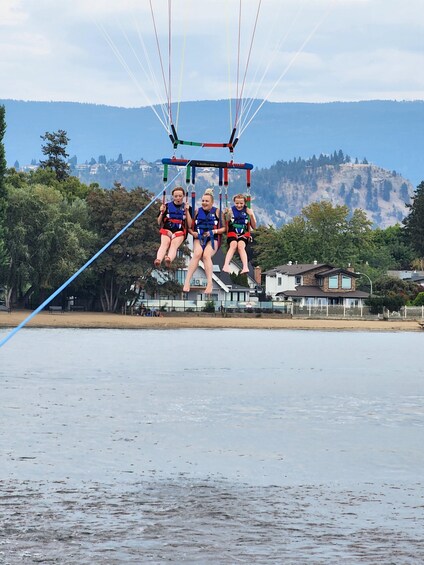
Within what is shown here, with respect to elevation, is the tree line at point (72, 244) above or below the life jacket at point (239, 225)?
above

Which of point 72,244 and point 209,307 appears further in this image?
point 209,307

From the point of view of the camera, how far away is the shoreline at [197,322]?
17400 cm

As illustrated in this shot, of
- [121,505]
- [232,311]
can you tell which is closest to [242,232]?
[121,505]

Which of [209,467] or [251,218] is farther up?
[251,218]

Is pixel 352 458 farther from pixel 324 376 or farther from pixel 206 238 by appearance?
pixel 324 376

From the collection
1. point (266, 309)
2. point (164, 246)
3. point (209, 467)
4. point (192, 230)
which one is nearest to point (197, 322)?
point (266, 309)

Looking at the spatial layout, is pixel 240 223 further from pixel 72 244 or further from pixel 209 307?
pixel 209 307

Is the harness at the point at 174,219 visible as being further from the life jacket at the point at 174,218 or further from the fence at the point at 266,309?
the fence at the point at 266,309

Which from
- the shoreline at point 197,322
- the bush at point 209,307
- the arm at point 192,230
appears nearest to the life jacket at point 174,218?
the arm at point 192,230

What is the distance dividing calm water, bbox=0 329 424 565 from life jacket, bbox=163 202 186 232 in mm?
12458

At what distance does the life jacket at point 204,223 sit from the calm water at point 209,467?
40.3 ft

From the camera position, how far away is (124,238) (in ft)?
552

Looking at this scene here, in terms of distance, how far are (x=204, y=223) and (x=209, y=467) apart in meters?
27.4

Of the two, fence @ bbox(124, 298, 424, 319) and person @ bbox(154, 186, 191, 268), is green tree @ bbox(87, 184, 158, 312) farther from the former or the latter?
person @ bbox(154, 186, 191, 268)
